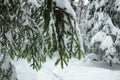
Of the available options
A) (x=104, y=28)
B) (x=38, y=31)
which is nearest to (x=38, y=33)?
(x=38, y=31)

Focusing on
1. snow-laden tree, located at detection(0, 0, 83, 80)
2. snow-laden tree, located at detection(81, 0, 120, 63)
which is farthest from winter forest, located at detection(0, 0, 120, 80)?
snow-laden tree, located at detection(81, 0, 120, 63)

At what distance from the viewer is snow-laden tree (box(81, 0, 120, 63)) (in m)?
17.1

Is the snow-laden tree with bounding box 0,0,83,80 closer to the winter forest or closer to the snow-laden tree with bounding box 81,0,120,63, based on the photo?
the winter forest

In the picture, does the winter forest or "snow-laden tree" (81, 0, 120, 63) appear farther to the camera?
"snow-laden tree" (81, 0, 120, 63)

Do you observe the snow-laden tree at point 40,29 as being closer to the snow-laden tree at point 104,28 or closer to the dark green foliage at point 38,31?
the dark green foliage at point 38,31

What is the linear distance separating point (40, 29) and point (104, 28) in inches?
554

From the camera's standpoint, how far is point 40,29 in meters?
3.91

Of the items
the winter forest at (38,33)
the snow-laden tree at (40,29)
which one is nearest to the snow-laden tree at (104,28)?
the winter forest at (38,33)

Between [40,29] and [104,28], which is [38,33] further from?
[104,28]

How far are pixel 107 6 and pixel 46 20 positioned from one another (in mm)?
15408

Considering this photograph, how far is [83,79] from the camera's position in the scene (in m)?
12.9

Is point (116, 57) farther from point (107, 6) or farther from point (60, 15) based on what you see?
point (60, 15)

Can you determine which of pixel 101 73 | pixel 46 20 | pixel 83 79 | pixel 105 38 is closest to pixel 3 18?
pixel 46 20

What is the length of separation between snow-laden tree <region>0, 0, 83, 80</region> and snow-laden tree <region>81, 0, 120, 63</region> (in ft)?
42.8
